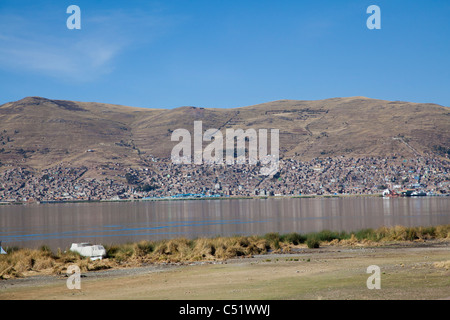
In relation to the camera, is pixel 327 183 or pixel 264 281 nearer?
pixel 264 281

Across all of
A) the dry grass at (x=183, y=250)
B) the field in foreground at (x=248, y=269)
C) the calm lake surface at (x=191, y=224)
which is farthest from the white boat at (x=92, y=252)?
the calm lake surface at (x=191, y=224)

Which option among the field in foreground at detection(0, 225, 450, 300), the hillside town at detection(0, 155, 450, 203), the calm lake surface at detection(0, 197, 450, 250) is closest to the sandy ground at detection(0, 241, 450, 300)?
the field in foreground at detection(0, 225, 450, 300)

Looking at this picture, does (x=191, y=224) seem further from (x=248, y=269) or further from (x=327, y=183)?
(x=327, y=183)

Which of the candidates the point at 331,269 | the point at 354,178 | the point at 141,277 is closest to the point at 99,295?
the point at 141,277

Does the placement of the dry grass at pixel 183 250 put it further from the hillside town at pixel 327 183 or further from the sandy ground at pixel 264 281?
the hillside town at pixel 327 183

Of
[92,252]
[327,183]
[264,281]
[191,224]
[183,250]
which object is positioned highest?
[264,281]

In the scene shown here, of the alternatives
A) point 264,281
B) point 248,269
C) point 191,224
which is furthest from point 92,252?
point 191,224

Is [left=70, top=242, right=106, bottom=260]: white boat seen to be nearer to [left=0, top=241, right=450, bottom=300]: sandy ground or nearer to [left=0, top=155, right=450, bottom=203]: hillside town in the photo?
[left=0, top=241, right=450, bottom=300]: sandy ground
